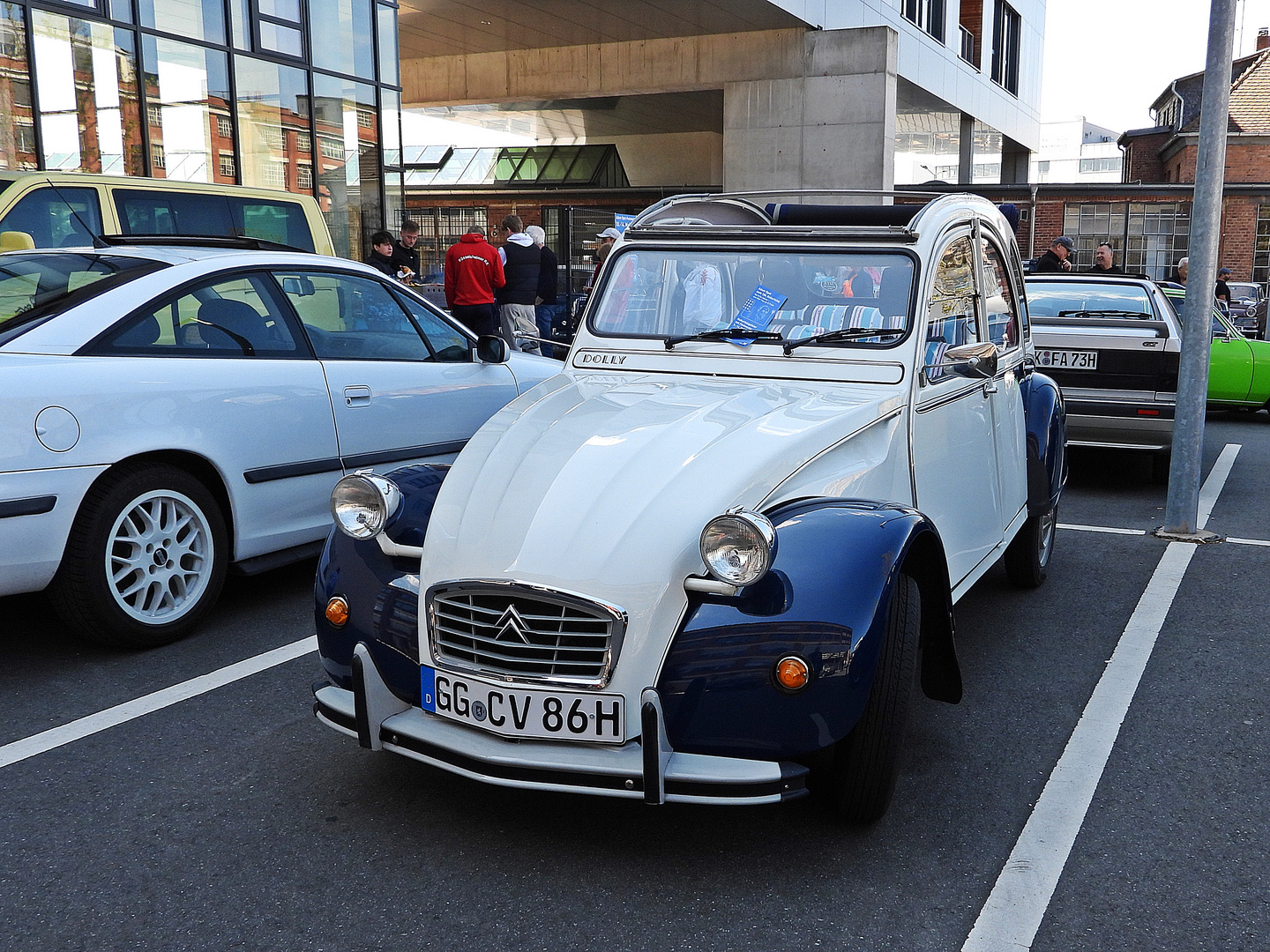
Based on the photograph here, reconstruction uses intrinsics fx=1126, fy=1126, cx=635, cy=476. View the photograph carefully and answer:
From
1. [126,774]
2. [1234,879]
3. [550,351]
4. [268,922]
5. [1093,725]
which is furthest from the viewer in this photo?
[550,351]

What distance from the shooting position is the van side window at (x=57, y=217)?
23.5 feet

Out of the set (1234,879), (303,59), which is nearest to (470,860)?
(1234,879)

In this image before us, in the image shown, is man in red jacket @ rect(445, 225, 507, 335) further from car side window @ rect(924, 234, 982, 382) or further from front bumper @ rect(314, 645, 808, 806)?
front bumper @ rect(314, 645, 808, 806)

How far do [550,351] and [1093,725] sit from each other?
30.7ft

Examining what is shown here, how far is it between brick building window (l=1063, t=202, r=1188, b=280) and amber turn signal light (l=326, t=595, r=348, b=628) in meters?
29.3

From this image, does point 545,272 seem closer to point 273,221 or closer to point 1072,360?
point 273,221

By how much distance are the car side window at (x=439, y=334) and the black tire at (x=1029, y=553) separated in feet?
9.92

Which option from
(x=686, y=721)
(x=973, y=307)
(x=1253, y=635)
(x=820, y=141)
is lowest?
(x=1253, y=635)

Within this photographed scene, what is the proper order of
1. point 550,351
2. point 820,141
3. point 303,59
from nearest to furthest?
point 550,351, point 303,59, point 820,141

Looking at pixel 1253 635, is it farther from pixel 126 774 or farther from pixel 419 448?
pixel 126 774

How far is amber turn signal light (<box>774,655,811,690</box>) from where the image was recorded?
2729 mm

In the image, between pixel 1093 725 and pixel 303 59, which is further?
pixel 303 59

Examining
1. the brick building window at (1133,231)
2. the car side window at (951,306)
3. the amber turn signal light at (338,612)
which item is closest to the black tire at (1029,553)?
the car side window at (951,306)

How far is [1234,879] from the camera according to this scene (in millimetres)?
2908
